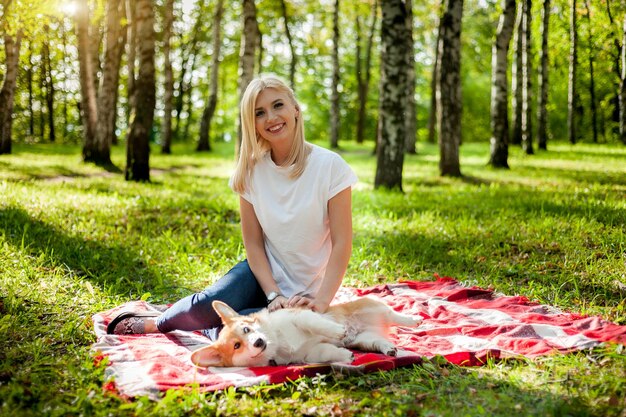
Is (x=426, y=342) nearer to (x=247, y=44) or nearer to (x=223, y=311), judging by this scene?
(x=223, y=311)

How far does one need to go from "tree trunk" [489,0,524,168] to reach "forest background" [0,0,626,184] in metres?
0.03

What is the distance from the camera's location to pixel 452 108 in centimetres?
1277

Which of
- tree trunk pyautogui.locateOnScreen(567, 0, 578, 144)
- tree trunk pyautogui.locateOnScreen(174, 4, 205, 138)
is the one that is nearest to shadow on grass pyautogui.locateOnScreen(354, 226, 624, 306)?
tree trunk pyautogui.locateOnScreen(567, 0, 578, 144)

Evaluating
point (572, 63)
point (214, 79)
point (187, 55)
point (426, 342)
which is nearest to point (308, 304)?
point (426, 342)

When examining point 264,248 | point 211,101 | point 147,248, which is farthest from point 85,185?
point 211,101

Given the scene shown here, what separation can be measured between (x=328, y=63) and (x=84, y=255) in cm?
4039

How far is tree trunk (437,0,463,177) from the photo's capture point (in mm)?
12469

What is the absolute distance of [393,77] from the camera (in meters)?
10.4

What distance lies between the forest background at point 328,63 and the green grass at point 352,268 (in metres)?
3.01

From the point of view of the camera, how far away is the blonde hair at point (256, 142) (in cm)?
405

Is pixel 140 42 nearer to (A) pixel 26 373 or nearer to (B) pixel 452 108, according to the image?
(B) pixel 452 108

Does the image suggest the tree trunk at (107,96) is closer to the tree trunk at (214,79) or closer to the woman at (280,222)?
the tree trunk at (214,79)

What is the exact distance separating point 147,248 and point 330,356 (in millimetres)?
3740

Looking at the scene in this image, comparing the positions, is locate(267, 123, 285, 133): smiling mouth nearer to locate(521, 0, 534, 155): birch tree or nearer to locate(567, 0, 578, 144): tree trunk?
locate(521, 0, 534, 155): birch tree
